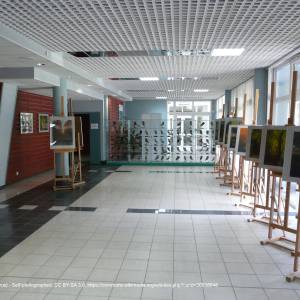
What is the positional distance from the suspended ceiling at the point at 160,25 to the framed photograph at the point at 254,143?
→ 157cm

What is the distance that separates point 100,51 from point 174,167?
24.6 ft

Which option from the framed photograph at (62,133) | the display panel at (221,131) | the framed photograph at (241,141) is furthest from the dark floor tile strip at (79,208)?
the display panel at (221,131)

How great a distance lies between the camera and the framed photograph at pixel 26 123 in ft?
34.6

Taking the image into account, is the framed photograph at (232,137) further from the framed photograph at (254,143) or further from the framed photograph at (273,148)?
the framed photograph at (273,148)

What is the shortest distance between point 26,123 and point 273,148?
323 inches

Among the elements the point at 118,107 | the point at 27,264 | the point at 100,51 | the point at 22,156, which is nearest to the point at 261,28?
the point at 100,51

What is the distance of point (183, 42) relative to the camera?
623 cm

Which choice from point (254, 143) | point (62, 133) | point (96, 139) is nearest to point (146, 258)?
point (254, 143)

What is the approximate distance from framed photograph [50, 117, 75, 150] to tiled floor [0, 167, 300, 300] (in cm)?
238

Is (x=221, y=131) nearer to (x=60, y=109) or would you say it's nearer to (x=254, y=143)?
(x=254, y=143)

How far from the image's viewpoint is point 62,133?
920cm

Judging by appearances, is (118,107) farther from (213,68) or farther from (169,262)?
(169,262)

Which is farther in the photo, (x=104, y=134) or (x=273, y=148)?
(x=104, y=134)

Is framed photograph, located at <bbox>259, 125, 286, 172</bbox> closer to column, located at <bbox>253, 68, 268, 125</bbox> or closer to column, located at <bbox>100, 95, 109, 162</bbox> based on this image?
column, located at <bbox>253, 68, 268, 125</bbox>
